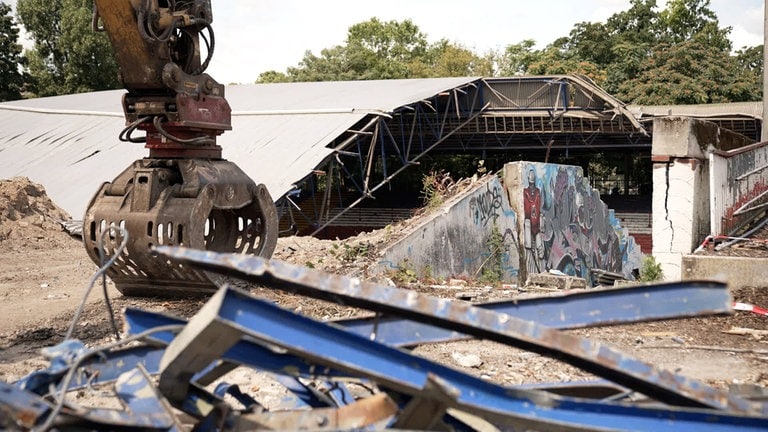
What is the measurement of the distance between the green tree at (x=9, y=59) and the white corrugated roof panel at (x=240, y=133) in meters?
18.1

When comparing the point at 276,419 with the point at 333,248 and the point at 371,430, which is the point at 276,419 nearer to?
the point at 371,430

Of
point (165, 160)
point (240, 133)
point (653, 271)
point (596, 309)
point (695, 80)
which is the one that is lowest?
point (653, 271)

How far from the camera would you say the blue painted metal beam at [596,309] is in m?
3.03

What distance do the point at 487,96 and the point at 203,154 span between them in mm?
19771

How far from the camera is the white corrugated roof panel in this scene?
63.5 ft

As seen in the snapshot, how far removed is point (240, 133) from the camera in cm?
2205

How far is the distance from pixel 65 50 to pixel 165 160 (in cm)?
4251

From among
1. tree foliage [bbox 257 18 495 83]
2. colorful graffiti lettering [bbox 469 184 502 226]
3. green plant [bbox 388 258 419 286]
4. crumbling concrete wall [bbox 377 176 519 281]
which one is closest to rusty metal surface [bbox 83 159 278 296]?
green plant [bbox 388 258 419 286]

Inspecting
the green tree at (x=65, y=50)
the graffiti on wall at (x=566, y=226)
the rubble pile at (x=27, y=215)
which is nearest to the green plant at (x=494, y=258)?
the graffiti on wall at (x=566, y=226)

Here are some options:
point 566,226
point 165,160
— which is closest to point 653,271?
point 566,226

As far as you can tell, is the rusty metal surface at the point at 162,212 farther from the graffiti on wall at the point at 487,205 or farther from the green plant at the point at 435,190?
the graffiti on wall at the point at 487,205

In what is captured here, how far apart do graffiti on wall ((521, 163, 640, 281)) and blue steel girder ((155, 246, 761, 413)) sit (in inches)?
525

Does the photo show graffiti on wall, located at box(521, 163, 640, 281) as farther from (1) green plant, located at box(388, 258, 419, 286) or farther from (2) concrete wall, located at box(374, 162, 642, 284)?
(1) green plant, located at box(388, 258, 419, 286)

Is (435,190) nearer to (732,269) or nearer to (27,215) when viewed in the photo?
(732,269)
